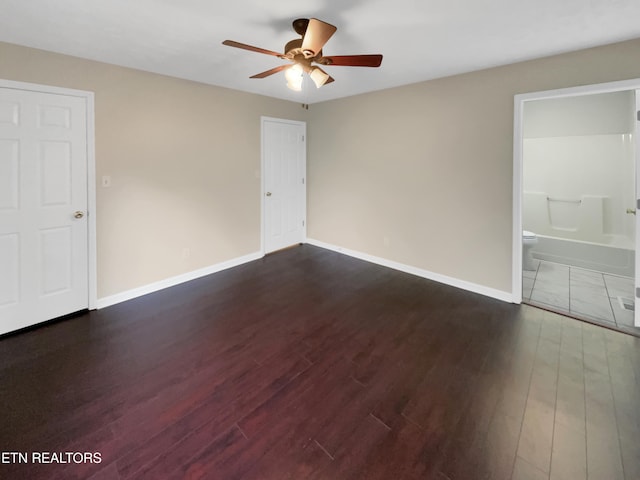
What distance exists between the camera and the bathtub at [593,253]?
164 inches

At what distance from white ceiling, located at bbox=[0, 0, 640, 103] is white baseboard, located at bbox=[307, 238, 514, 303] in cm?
232

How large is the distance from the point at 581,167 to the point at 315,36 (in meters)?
4.76

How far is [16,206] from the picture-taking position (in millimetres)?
2621

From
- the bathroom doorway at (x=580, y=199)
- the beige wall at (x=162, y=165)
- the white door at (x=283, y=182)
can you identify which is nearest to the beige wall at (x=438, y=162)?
the white door at (x=283, y=182)

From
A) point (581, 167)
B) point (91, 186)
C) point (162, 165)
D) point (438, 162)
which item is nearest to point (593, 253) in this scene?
point (581, 167)

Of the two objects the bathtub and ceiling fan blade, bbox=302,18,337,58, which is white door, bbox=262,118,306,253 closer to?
ceiling fan blade, bbox=302,18,337,58

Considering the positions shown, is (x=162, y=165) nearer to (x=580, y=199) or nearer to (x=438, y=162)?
(x=438, y=162)

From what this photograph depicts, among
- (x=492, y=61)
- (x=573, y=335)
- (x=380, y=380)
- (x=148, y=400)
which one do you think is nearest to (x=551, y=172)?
(x=492, y=61)

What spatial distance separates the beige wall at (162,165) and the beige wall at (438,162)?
4.30ft

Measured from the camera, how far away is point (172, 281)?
12.4ft

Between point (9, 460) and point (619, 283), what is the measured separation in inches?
227

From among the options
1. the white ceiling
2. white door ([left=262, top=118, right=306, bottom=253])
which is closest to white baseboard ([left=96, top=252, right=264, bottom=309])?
white door ([left=262, top=118, right=306, bottom=253])

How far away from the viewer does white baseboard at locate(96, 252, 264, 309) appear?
10.6 feet

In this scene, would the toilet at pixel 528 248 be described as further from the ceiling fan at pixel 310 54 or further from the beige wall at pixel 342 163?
the ceiling fan at pixel 310 54
